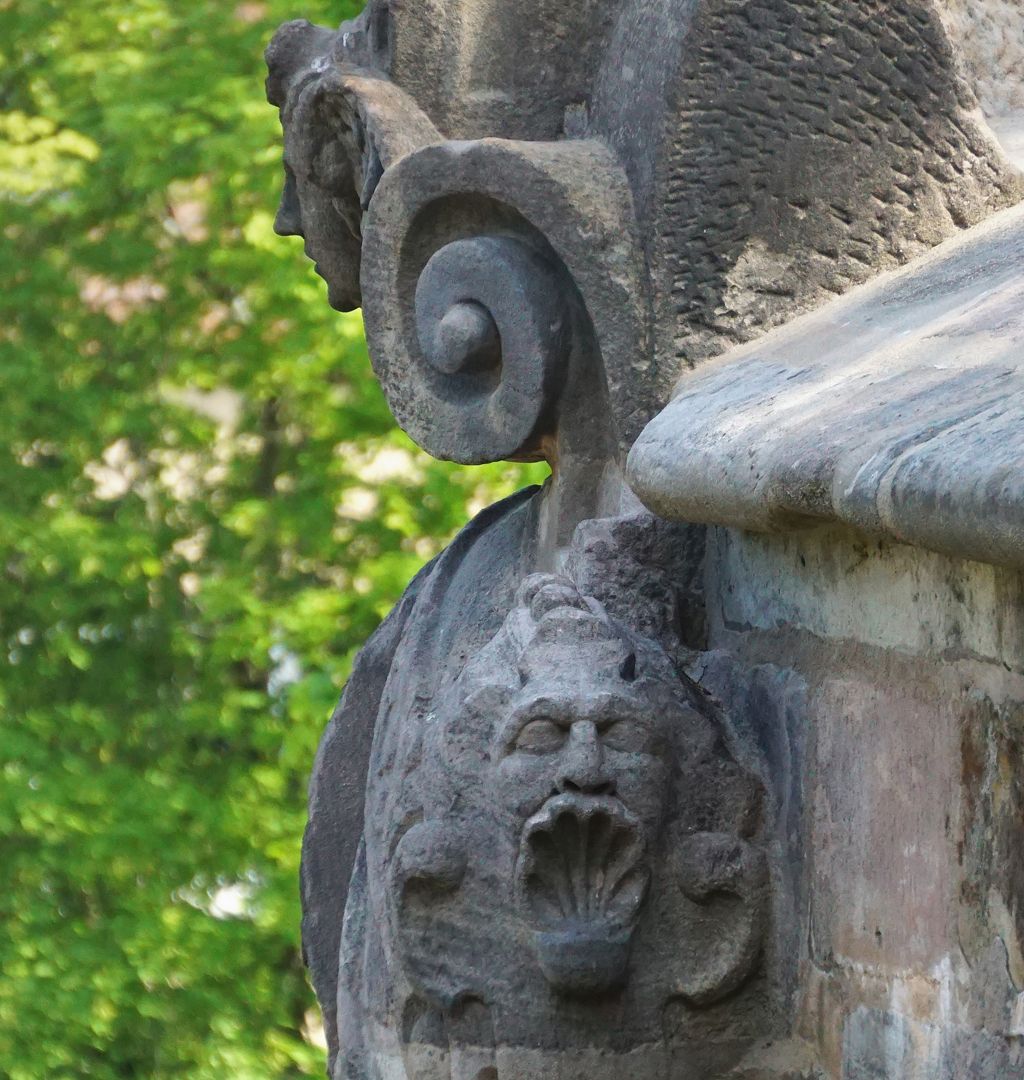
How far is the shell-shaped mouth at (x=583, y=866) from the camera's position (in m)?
1.60

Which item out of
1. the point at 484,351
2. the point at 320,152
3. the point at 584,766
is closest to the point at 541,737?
the point at 584,766

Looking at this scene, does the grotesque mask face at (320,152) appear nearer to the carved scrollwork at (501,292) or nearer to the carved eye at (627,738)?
the carved scrollwork at (501,292)

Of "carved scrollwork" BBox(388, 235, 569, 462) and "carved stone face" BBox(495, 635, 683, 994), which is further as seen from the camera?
"carved scrollwork" BBox(388, 235, 569, 462)

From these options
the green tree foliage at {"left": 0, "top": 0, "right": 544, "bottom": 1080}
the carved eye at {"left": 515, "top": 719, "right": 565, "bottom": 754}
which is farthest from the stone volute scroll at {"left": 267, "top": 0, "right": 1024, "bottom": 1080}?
the green tree foliage at {"left": 0, "top": 0, "right": 544, "bottom": 1080}

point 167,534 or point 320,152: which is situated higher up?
point 320,152

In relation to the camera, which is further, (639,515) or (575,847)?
(639,515)

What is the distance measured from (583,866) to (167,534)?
521cm

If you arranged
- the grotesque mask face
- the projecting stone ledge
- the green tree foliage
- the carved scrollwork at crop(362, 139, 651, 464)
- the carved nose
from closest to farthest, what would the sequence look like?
the projecting stone ledge
the carved nose
the carved scrollwork at crop(362, 139, 651, 464)
the grotesque mask face
the green tree foliage

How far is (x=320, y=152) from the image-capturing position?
2443mm

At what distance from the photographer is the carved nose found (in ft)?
5.25

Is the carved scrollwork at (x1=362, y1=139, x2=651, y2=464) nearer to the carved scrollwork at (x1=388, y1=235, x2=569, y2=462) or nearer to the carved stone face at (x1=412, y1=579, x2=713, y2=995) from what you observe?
the carved scrollwork at (x1=388, y1=235, x2=569, y2=462)

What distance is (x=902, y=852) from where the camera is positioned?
154cm

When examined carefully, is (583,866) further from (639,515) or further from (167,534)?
(167,534)

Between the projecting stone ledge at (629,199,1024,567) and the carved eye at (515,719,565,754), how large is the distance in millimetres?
229
